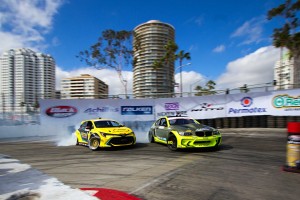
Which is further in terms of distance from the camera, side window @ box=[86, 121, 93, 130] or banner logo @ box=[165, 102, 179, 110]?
banner logo @ box=[165, 102, 179, 110]

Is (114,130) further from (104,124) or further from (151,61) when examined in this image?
(151,61)

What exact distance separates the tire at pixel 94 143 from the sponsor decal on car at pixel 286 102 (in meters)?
12.8

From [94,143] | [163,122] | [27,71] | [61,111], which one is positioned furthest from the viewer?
[27,71]

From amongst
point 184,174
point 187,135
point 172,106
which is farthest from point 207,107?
point 184,174

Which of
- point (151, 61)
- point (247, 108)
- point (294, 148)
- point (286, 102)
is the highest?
point (151, 61)

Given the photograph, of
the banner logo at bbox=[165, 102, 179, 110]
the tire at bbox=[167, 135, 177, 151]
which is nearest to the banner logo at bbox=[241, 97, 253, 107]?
the banner logo at bbox=[165, 102, 179, 110]

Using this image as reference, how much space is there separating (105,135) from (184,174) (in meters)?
5.15

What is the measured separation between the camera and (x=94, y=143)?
1078cm

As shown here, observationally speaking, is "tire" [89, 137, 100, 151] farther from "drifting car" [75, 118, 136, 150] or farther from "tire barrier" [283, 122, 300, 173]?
"tire barrier" [283, 122, 300, 173]

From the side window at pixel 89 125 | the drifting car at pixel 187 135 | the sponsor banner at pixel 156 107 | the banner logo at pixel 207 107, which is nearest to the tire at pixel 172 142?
the drifting car at pixel 187 135

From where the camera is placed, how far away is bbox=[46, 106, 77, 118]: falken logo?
18620 millimetres

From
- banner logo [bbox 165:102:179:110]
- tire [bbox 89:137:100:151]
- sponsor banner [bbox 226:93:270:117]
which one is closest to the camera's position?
tire [bbox 89:137:100:151]

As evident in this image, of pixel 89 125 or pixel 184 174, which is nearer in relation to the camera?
pixel 184 174

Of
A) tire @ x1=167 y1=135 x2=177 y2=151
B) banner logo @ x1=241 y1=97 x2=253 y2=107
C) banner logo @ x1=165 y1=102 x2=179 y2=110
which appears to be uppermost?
banner logo @ x1=241 y1=97 x2=253 y2=107
